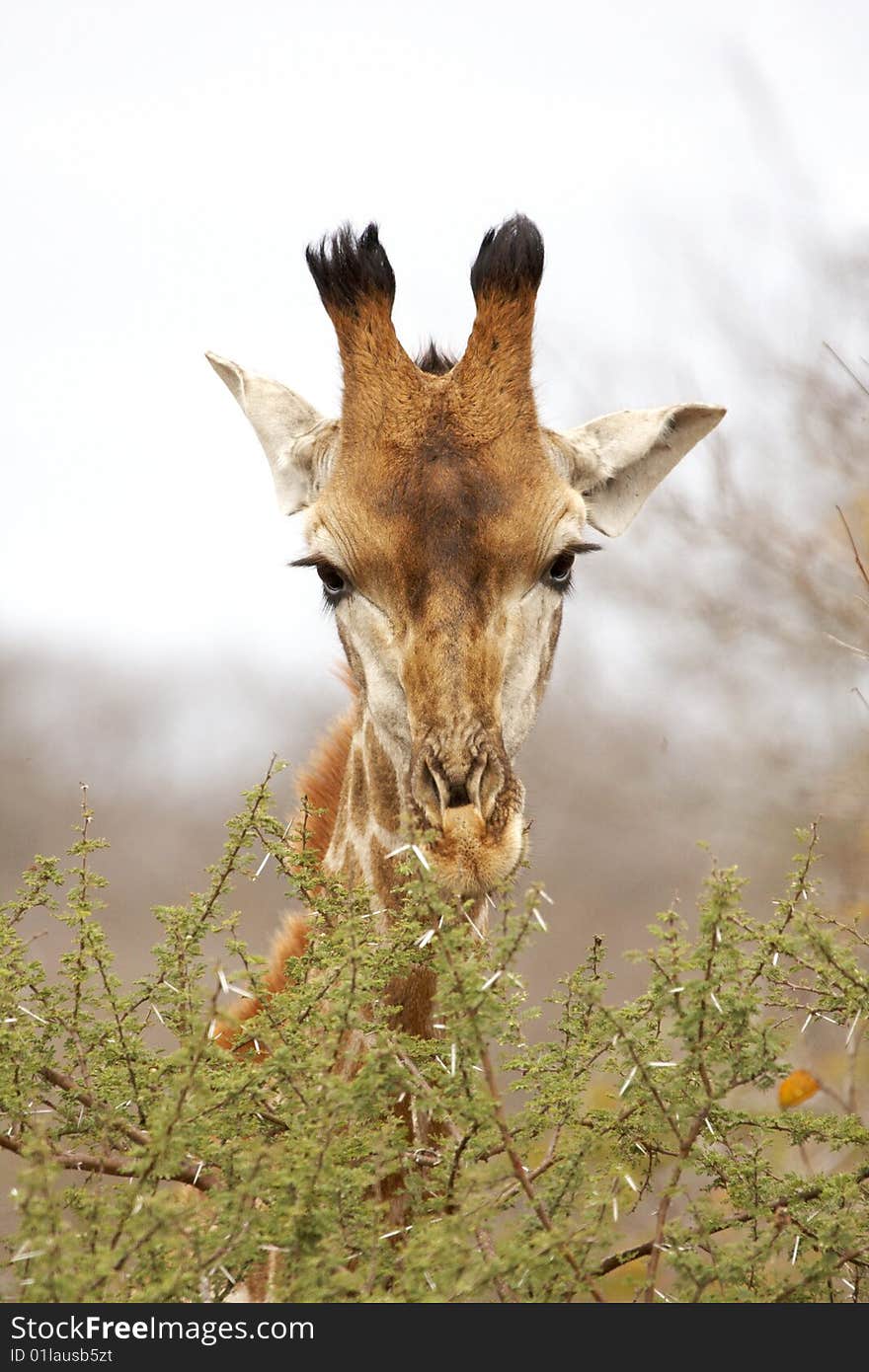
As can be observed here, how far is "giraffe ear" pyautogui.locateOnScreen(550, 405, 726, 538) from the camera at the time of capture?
6227 millimetres

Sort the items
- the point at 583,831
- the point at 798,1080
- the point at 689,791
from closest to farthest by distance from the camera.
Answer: the point at 798,1080, the point at 689,791, the point at 583,831

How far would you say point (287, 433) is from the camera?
248 inches

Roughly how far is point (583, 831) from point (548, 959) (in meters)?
3.59

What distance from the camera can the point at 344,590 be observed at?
5414 millimetres

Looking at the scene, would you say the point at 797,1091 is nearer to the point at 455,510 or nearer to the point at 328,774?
the point at 455,510

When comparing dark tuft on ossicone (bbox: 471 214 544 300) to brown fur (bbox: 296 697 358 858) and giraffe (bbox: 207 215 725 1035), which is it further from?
brown fur (bbox: 296 697 358 858)

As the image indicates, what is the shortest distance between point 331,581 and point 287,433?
108 cm

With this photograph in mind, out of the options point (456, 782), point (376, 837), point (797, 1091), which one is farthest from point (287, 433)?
point (797, 1091)

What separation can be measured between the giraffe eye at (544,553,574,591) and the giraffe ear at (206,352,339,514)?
1135 mm

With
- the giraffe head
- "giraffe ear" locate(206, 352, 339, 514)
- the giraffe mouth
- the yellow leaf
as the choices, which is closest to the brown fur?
"giraffe ear" locate(206, 352, 339, 514)

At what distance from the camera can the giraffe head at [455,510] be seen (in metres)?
4.75
